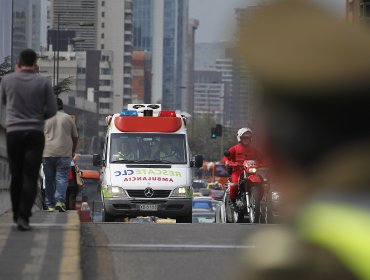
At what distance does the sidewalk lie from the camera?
7.70 metres

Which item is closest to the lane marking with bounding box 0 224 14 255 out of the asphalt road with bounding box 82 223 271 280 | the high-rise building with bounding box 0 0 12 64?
the asphalt road with bounding box 82 223 271 280

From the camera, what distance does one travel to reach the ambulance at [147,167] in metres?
21.4

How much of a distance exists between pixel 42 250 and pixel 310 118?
7.52 meters

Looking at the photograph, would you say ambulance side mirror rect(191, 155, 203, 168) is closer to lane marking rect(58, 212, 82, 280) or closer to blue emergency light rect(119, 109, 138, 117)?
blue emergency light rect(119, 109, 138, 117)

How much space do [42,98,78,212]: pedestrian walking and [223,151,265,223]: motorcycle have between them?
106 inches

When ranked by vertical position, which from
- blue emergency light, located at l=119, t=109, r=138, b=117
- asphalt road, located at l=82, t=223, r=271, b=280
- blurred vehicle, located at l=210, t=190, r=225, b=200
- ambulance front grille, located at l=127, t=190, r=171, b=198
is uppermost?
blue emergency light, located at l=119, t=109, r=138, b=117

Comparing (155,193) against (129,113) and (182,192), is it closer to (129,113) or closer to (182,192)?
(182,192)

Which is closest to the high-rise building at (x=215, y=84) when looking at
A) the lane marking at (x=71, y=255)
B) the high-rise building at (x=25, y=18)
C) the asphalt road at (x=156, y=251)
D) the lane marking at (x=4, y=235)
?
the asphalt road at (x=156, y=251)

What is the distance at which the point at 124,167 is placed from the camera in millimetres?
21562

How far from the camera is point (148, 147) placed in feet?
72.1

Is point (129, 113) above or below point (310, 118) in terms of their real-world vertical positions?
below

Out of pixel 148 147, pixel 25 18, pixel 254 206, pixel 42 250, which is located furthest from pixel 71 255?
pixel 25 18

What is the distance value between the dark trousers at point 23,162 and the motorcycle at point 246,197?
6.51 metres

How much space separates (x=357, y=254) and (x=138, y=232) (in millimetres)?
10794
